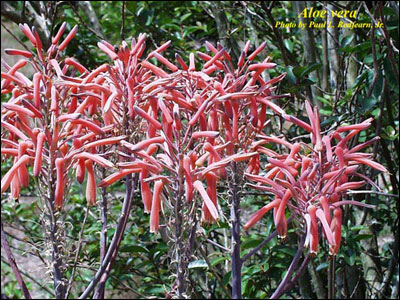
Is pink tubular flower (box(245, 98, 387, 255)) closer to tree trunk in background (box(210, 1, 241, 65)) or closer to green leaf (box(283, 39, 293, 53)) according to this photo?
tree trunk in background (box(210, 1, 241, 65))

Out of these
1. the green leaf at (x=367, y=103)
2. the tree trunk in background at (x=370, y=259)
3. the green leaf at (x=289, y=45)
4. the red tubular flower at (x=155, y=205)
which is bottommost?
the tree trunk in background at (x=370, y=259)

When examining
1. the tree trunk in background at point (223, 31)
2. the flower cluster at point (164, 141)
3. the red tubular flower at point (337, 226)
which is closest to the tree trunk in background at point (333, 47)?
the tree trunk in background at point (223, 31)

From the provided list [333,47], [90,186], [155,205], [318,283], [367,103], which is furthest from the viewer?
[333,47]

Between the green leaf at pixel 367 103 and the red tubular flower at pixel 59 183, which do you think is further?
the green leaf at pixel 367 103

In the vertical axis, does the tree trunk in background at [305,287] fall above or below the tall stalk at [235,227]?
below

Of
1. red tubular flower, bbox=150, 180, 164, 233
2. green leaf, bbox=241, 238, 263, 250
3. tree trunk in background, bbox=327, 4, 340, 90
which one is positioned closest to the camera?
red tubular flower, bbox=150, 180, 164, 233

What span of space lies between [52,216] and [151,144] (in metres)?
0.22

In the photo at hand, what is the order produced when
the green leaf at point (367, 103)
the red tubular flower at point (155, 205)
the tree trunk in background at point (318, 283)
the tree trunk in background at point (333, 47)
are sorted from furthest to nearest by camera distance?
1. the tree trunk in background at point (333, 47)
2. the tree trunk in background at point (318, 283)
3. the green leaf at point (367, 103)
4. the red tubular flower at point (155, 205)

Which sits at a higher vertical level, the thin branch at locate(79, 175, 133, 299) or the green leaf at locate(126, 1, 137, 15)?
the green leaf at locate(126, 1, 137, 15)

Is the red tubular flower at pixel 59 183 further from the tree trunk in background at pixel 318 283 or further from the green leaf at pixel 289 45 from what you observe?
the green leaf at pixel 289 45

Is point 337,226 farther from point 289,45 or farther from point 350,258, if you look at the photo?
point 289,45

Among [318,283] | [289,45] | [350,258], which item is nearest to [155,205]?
[350,258]

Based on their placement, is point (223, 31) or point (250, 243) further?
point (223, 31)

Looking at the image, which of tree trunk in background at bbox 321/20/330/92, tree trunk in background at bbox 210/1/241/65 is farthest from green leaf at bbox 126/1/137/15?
tree trunk in background at bbox 321/20/330/92
